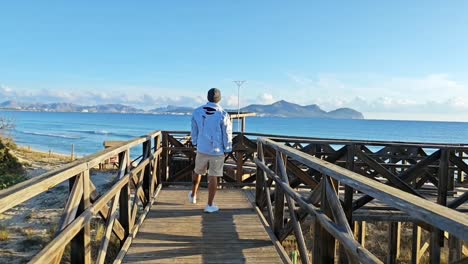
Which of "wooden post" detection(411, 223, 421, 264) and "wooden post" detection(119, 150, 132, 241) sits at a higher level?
"wooden post" detection(119, 150, 132, 241)

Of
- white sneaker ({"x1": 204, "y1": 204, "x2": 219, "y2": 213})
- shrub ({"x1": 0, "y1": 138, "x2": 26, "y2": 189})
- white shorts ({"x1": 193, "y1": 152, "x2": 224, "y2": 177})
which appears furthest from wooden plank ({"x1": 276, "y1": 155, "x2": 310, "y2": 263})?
shrub ({"x1": 0, "y1": 138, "x2": 26, "y2": 189})

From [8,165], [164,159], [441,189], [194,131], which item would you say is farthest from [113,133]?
[441,189]

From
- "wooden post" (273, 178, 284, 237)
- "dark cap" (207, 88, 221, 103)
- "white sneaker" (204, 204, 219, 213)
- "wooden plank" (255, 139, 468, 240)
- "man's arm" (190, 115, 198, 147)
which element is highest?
"dark cap" (207, 88, 221, 103)

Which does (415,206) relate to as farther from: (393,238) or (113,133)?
(113,133)

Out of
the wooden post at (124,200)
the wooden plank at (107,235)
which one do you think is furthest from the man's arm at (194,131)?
the wooden plank at (107,235)

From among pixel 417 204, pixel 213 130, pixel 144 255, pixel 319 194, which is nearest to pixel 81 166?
pixel 144 255

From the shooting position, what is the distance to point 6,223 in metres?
10.0

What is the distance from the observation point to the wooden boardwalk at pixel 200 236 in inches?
159

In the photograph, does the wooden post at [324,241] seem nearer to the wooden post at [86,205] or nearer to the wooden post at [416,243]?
Result: the wooden post at [86,205]

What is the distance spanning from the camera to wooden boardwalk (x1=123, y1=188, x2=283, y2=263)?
4.04 m

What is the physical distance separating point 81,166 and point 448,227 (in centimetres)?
234

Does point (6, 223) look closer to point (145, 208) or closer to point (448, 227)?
point (145, 208)

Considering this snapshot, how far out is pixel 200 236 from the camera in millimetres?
4719

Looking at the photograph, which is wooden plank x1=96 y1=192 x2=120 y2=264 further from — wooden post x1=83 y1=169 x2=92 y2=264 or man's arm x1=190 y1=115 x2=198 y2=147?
man's arm x1=190 y1=115 x2=198 y2=147
